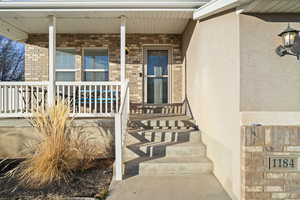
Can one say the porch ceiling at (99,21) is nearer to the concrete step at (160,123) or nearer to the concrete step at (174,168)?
the concrete step at (160,123)

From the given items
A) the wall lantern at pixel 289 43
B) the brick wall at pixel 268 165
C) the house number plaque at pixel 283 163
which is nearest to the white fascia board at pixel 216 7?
the wall lantern at pixel 289 43

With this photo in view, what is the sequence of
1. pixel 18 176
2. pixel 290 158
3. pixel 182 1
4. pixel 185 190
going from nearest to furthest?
1. pixel 290 158
2. pixel 185 190
3. pixel 18 176
4. pixel 182 1

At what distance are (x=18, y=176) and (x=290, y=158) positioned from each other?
4.31m

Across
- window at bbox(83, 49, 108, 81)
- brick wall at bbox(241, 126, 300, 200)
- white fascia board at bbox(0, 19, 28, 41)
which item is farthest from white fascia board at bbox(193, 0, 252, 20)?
white fascia board at bbox(0, 19, 28, 41)

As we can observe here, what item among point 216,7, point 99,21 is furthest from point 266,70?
point 99,21

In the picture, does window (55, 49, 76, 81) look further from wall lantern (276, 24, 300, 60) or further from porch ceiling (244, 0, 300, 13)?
wall lantern (276, 24, 300, 60)

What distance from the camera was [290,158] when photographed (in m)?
3.03

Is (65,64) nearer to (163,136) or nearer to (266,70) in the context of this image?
(163,136)

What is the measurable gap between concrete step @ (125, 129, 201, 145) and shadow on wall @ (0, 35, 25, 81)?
697 inches

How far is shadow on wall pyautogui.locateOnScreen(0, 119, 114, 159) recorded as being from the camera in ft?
17.2

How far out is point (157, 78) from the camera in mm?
7523

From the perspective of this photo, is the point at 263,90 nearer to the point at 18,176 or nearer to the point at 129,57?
the point at 18,176

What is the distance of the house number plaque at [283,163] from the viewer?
302cm

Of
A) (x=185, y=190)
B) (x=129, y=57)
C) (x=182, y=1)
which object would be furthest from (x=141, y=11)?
(x=185, y=190)
